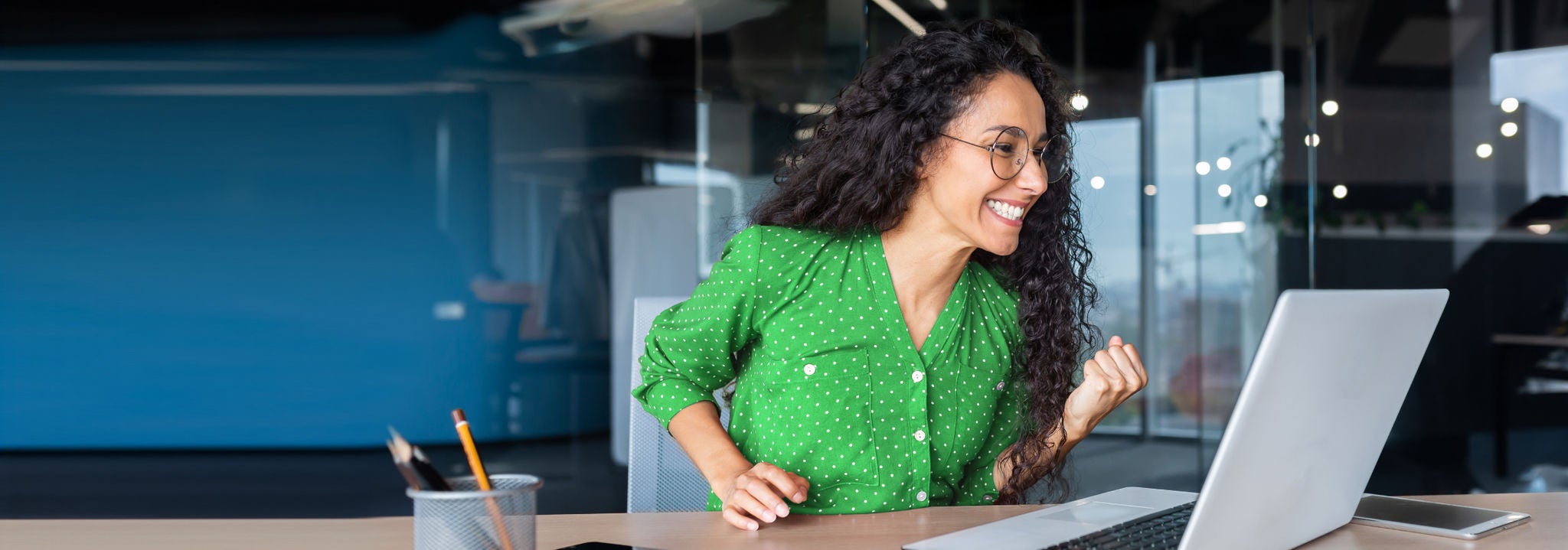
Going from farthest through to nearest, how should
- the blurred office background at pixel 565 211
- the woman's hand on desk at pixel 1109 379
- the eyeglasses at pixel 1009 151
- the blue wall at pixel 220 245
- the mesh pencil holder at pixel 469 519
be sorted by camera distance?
the blue wall at pixel 220 245, the blurred office background at pixel 565 211, the eyeglasses at pixel 1009 151, the woman's hand on desk at pixel 1109 379, the mesh pencil holder at pixel 469 519

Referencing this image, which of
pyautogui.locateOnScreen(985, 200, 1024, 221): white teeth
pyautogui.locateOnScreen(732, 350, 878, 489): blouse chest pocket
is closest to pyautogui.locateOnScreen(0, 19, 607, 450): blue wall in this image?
pyautogui.locateOnScreen(732, 350, 878, 489): blouse chest pocket

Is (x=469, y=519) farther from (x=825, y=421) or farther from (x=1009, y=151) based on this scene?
(x=1009, y=151)

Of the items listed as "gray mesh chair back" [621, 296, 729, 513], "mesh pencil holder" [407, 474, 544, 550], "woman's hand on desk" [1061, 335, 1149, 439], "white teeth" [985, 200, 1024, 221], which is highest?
"white teeth" [985, 200, 1024, 221]

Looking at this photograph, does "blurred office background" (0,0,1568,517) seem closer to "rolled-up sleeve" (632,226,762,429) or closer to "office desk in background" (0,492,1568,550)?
"rolled-up sleeve" (632,226,762,429)

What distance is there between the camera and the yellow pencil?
82cm

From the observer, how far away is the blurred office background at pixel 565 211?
4.18 metres

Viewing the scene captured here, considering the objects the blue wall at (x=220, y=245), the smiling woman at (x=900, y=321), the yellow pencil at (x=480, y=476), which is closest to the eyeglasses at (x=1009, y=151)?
the smiling woman at (x=900, y=321)

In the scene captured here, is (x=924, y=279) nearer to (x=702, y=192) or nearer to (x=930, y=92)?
(x=930, y=92)

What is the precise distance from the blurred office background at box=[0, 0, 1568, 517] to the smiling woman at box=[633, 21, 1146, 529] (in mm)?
2607

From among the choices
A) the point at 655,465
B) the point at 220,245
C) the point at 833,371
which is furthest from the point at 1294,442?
the point at 220,245

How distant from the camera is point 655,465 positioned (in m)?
1.67

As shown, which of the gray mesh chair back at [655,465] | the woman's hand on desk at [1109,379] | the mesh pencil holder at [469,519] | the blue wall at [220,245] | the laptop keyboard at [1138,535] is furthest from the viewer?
the blue wall at [220,245]

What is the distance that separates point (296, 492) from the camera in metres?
5.04

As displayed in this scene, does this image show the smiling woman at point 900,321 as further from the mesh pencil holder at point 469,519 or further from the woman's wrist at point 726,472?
the mesh pencil holder at point 469,519
